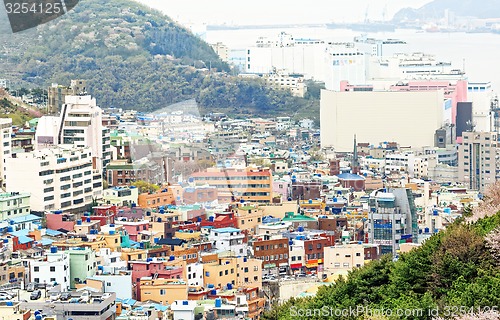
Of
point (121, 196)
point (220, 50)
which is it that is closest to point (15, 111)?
point (121, 196)

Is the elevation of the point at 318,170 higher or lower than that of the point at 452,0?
lower

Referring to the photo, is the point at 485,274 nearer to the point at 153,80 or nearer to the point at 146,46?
the point at 153,80

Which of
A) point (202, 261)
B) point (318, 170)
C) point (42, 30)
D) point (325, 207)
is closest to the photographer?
point (202, 261)

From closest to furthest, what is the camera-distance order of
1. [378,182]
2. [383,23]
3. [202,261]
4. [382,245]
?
1. [202,261]
2. [382,245]
3. [378,182]
4. [383,23]

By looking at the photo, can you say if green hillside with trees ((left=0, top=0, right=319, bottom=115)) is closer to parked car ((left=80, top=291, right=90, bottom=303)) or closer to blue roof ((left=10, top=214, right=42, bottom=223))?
blue roof ((left=10, top=214, right=42, bottom=223))

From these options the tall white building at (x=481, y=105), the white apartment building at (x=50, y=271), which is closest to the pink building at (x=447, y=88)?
the tall white building at (x=481, y=105)

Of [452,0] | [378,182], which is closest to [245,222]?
[378,182]

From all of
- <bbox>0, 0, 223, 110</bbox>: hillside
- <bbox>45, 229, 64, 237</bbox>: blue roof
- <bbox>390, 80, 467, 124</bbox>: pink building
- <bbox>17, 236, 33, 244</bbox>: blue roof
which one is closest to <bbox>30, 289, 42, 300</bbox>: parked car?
<bbox>17, 236, 33, 244</bbox>: blue roof

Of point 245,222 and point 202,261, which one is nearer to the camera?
point 202,261

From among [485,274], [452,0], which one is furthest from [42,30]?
[452,0]
